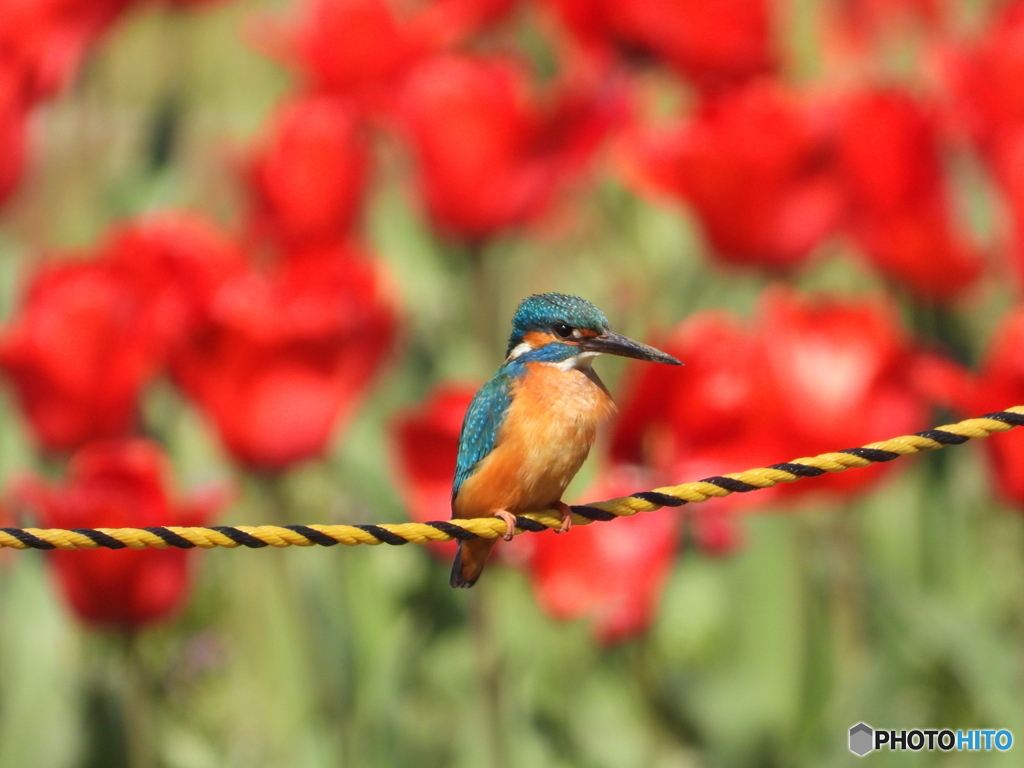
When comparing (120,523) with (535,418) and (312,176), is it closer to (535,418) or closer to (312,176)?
(535,418)

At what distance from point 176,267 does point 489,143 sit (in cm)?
42

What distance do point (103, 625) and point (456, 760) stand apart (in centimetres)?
38

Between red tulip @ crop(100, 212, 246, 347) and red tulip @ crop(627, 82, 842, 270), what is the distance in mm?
534

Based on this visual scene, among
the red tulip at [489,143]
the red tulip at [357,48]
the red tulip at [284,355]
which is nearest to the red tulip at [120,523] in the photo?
the red tulip at [284,355]

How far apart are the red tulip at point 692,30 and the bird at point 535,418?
0.81 metres

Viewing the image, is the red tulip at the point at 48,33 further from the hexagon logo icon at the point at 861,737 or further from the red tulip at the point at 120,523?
the hexagon logo icon at the point at 861,737

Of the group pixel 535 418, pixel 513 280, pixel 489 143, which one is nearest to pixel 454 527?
pixel 535 418

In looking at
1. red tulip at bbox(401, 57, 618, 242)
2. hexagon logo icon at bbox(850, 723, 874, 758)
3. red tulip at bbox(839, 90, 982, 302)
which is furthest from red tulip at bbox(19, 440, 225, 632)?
red tulip at bbox(839, 90, 982, 302)

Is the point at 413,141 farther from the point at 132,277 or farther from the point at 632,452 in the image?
the point at 632,452

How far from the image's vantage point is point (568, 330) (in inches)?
36.1

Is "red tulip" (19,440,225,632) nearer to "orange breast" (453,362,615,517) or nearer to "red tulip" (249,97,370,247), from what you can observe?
"orange breast" (453,362,615,517)

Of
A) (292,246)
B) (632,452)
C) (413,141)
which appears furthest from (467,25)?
(632,452)

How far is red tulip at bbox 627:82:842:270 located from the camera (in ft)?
4.89

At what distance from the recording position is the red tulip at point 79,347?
1313 millimetres
